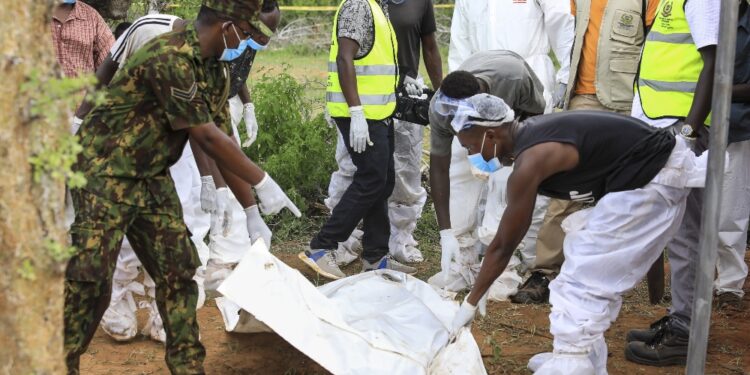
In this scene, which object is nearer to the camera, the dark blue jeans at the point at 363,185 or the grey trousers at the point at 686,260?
the grey trousers at the point at 686,260

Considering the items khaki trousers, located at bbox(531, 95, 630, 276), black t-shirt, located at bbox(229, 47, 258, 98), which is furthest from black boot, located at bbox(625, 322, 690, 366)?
black t-shirt, located at bbox(229, 47, 258, 98)

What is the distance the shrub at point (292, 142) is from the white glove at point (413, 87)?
1435 millimetres

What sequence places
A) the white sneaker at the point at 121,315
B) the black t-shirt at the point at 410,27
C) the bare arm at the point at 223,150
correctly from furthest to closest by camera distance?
the black t-shirt at the point at 410,27, the white sneaker at the point at 121,315, the bare arm at the point at 223,150

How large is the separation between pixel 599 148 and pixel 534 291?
1857 millimetres

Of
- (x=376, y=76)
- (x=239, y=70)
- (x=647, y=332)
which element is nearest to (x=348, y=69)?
(x=376, y=76)

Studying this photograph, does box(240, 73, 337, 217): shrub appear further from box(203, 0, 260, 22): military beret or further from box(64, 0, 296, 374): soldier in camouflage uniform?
box(203, 0, 260, 22): military beret

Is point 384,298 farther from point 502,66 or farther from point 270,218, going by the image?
point 270,218

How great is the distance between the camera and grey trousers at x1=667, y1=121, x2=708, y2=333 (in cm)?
460

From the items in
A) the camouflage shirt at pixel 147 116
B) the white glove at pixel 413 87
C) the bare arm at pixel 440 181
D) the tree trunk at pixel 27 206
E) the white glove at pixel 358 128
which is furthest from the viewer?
the white glove at pixel 413 87

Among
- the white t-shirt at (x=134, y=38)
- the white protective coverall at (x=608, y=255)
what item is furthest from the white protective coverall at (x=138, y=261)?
the white protective coverall at (x=608, y=255)

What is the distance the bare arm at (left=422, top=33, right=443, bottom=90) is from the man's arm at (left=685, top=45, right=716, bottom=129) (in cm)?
237

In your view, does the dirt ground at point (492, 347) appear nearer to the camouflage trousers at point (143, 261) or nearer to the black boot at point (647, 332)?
the black boot at point (647, 332)

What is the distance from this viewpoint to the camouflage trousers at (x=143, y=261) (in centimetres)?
350

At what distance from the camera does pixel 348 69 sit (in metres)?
5.62
